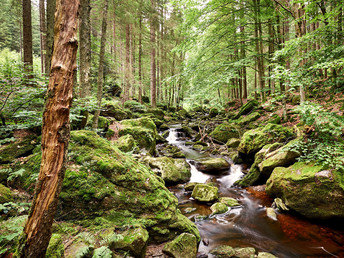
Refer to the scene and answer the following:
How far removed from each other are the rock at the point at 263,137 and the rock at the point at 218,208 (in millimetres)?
3927

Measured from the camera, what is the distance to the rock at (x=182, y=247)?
2.99m

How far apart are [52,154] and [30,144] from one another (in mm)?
3191

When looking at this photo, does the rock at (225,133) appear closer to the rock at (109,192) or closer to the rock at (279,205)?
the rock at (279,205)

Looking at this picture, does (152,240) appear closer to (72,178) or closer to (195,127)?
(72,178)

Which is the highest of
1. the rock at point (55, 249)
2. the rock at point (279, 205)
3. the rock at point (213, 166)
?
the rock at point (55, 249)

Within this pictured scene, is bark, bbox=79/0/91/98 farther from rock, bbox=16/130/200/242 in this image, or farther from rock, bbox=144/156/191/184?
rock, bbox=144/156/191/184

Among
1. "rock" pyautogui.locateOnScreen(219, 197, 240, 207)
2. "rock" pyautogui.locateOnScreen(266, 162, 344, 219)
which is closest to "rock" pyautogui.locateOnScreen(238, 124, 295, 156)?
"rock" pyautogui.locateOnScreen(266, 162, 344, 219)

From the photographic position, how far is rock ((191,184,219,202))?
5.91 m

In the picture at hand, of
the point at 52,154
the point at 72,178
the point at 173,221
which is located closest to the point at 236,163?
the point at 173,221

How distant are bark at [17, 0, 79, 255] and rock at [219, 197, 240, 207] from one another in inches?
213

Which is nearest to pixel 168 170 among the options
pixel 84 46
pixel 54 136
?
pixel 54 136

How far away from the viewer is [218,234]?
450 centimetres

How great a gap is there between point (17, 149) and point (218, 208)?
240 inches

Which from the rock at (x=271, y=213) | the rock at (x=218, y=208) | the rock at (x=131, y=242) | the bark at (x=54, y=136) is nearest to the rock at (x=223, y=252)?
the rock at (x=218, y=208)
